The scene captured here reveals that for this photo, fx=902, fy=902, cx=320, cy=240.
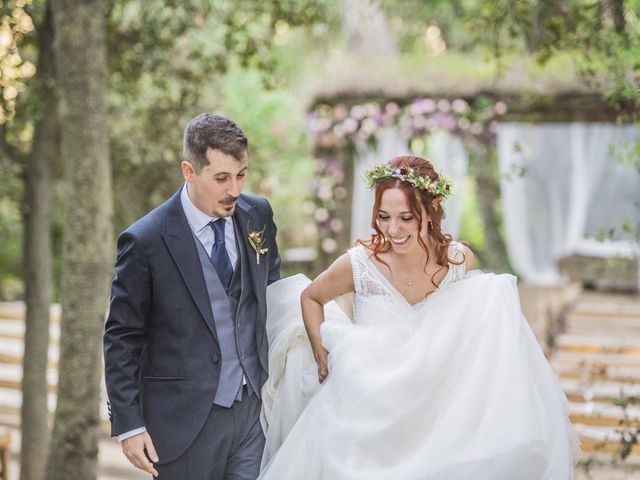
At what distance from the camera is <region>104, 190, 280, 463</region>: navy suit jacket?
287 centimetres

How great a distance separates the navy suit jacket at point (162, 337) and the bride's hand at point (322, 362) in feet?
1.49

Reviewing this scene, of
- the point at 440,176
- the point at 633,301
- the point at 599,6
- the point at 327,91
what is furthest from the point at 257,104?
the point at 440,176

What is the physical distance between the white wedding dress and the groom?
24 cm

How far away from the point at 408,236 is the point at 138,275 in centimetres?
94

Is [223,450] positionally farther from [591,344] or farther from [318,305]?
[591,344]

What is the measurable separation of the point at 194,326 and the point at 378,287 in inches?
29.7

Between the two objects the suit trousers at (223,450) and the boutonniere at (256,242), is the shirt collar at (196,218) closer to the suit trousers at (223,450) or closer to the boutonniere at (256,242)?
the boutonniere at (256,242)

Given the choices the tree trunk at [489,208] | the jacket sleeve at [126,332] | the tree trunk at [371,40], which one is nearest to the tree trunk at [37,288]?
the jacket sleeve at [126,332]

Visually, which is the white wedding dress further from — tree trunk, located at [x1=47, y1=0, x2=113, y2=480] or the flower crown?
tree trunk, located at [x1=47, y1=0, x2=113, y2=480]

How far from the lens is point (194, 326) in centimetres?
296

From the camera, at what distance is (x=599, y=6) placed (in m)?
4.85

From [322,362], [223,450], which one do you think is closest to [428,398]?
[322,362]

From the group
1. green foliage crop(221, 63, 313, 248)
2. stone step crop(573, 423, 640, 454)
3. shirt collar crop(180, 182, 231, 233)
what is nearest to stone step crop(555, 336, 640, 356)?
stone step crop(573, 423, 640, 454)

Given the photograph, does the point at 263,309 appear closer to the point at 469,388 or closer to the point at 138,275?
the point at 138,275
